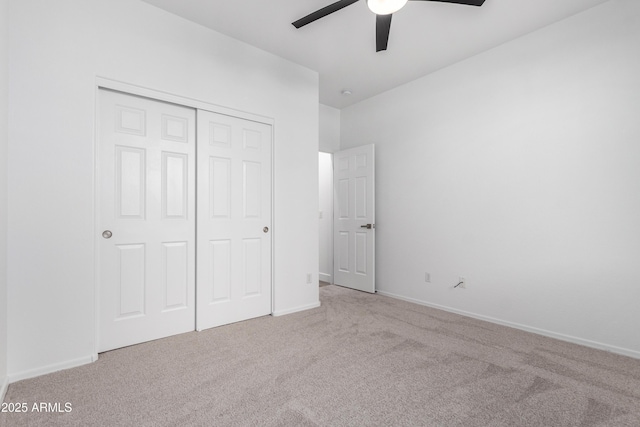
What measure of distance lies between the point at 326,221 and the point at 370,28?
305cm

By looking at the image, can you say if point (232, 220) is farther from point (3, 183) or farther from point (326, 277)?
point (326, 277)

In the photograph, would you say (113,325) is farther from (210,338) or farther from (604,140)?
(604,140)

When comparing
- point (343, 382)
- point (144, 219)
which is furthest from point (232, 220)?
point (343, 382)

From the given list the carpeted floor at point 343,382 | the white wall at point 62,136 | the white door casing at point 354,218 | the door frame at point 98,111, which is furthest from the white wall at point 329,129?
the carpeted floor at point 343,382

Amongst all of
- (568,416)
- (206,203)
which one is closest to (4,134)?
(206,203)

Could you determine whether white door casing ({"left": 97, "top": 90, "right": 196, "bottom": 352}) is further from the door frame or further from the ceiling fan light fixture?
the ceiling fan light fixture

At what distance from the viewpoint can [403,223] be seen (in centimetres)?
416

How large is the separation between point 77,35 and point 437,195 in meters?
3.72

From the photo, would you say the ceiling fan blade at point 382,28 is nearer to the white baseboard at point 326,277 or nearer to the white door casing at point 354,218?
the white door casing at point 354,218

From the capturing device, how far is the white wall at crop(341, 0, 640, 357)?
2.54 meters

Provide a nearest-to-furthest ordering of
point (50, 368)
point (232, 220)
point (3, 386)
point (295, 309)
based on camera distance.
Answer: point (3, 386), point (50, 368), point (232, 220), point (295, 309)

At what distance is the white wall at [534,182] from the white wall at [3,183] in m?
3.78

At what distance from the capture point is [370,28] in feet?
9.62

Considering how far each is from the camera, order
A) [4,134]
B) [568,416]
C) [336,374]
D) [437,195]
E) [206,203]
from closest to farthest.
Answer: [568,416]
[4,134]
[336,374]
[206,203]
[437,195]
